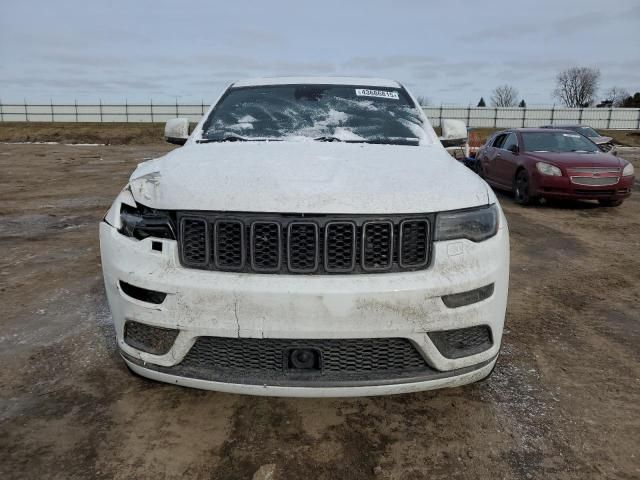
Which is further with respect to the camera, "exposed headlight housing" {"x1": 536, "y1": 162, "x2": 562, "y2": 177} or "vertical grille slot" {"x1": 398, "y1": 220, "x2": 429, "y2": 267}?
"exposed headlight housing" {"x1": 536, "y1": 162, "x2": 562, "y2": 177}

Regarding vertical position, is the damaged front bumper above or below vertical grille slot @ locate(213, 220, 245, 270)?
below

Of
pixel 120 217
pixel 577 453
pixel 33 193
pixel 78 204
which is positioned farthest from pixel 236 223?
pixel 33 193

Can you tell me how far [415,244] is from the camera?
2.18 m

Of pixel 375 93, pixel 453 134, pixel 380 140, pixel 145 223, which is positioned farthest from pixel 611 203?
pixel 145 223

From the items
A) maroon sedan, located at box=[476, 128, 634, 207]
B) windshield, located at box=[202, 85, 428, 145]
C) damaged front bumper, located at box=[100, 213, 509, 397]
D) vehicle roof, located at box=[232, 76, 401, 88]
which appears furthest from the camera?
maroon sedan, located at box=[476, 128, 634, 207]

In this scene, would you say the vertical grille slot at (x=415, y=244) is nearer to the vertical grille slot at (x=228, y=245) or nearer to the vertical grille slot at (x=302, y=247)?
the vertical grille slot at (x=302, y=247)

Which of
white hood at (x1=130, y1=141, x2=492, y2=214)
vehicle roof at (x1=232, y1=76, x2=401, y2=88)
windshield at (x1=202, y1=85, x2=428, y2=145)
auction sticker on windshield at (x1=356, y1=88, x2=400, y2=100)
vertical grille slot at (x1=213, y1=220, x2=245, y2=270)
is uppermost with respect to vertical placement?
vehicle roof at (x1=232, y1=76, x2=401, y2=88)

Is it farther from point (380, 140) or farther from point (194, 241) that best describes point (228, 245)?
point (380, 140)

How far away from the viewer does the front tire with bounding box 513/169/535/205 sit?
943 centimetres

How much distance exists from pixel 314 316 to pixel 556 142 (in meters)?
9.27

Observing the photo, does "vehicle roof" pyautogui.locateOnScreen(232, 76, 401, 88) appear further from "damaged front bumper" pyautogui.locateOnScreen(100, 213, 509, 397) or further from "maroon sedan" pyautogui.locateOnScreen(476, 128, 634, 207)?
"maroon sedan" pyautogui.locateOnScreen(476, 128, 634, 207)

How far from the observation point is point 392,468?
2.17 metres

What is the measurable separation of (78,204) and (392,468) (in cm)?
839

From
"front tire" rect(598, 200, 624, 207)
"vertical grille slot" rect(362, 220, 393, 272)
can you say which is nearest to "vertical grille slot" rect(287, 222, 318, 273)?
"vertical grille slot" rect(362, 220, 393, 272)
